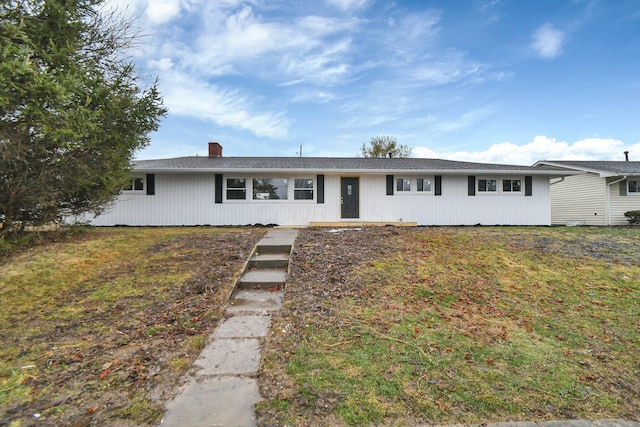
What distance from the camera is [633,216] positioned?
1419cm

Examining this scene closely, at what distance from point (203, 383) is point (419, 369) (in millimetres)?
1993

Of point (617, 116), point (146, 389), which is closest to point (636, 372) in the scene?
point (146, 389)

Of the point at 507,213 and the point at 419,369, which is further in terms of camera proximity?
the point at 507,213

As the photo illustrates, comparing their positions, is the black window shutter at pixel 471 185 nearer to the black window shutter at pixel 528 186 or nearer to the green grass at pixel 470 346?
the black window shutter at pixel 528 186

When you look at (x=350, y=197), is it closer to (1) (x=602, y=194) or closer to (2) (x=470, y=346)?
(2) (x=470, y=346)

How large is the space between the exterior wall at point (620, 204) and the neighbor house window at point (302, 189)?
1502 centimetres

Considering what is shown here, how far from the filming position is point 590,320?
13.3 feet

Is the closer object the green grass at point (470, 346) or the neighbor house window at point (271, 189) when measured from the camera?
the green grass at point (470, 346)

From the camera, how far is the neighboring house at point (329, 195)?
12.0 meters

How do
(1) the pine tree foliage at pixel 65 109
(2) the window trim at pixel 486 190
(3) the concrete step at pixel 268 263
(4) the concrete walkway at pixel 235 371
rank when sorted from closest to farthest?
1. (4) the concrete walkway at pixel 235 371
2. (1) the pine tree foliage at pixel 65 109
3. (3) the concrete step at pixel 268 263
4. (2) the window trim at pixel 486 190

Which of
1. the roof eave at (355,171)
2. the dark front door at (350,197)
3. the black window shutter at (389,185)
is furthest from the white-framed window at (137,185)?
the black window shutter at (389,185)

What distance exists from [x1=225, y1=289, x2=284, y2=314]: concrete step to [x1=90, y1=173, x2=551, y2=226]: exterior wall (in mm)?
7468

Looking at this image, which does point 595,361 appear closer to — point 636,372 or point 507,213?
point 636,372

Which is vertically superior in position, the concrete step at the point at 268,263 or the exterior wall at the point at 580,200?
the exterior wall at the point at 580,200
